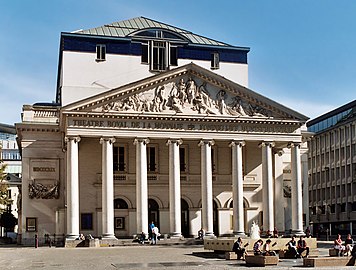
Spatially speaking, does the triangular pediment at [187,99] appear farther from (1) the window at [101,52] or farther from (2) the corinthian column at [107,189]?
(1) the window at [101,52]

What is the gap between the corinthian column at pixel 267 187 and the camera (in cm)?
5856

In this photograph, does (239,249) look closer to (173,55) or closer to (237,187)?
(237,187)

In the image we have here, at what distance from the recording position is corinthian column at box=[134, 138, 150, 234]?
55125 millimetres

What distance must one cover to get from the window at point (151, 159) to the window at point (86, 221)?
705cm

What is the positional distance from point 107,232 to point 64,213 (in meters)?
7.11

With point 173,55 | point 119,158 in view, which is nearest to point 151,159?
point 119,158

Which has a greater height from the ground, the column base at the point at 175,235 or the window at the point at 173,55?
the window at the point at 173,55

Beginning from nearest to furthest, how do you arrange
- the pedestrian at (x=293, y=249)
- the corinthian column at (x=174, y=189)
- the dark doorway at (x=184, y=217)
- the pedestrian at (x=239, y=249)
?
the pedestrian at (x=239, y=249) → the pedestrian at (x=293, y=249) → the corinthian column at (x=174, y=189) → the dark doorway at (x=184, y=217)

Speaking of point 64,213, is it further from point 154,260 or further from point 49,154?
point 154,260

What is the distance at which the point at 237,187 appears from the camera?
190ft

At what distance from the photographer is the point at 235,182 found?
58.0 meters

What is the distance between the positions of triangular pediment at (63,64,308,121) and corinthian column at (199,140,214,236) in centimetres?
299

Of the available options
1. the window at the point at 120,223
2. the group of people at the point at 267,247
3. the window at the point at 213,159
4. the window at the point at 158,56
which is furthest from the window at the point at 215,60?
the group of people at the point at 267,247

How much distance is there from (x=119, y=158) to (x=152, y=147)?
3.29 meters
